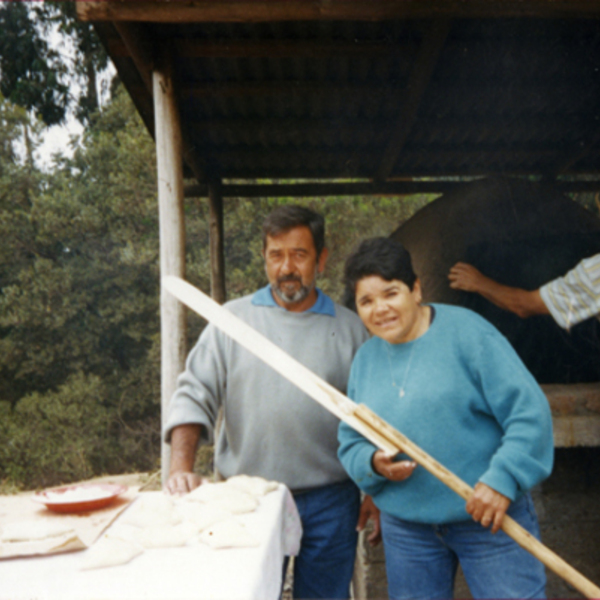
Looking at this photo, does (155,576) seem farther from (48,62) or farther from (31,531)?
(48,62)

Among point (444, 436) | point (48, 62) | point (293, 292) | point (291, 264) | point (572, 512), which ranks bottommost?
point (572, 512)

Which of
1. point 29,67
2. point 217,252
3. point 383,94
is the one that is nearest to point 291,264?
point 383,94

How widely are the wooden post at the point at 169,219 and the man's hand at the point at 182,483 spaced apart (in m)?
0.75

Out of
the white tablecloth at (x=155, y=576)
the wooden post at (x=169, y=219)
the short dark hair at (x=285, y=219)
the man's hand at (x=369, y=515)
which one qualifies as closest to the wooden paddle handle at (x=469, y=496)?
the white tablecloth at (x=155, y=576)

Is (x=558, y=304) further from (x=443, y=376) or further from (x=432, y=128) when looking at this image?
(x=432, y=128)

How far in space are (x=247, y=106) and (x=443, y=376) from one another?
243 centimetres

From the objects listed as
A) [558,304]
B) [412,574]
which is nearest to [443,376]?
[412,574]

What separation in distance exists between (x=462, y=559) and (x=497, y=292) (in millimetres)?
1629

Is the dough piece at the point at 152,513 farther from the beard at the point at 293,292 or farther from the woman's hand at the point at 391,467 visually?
the beard at the point at 293,292

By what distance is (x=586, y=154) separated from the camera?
441 centimetres

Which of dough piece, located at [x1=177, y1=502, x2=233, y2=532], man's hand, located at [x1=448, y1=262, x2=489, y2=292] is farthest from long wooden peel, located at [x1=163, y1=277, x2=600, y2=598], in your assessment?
man's hand, located at [x1=448, y1=262, x2=489, y2=292]

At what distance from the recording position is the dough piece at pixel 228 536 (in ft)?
4.13

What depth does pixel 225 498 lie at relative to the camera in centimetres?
155

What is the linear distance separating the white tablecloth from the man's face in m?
1.05
